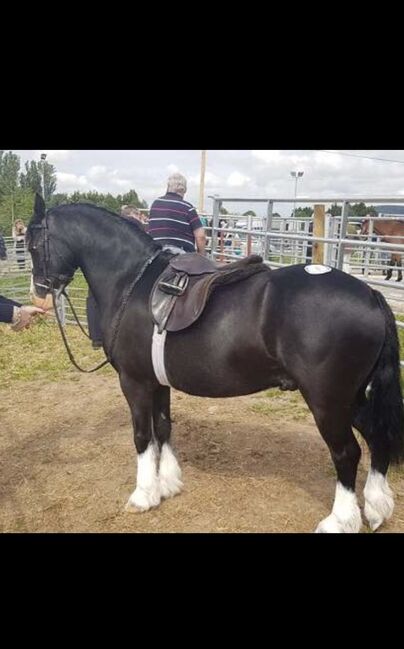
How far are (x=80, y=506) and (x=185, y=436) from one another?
4.32ft

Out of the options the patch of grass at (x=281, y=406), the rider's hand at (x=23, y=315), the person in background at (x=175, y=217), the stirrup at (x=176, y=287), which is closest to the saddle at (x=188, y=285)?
the stirrup at (x=176, y=287)

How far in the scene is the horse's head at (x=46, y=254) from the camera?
3.26 metres

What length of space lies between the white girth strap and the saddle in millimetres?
61

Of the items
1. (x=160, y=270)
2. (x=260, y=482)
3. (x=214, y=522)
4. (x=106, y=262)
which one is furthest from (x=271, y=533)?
(x=106, y=262)

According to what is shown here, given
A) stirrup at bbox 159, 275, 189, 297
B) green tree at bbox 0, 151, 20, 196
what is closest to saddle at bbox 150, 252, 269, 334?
stirrup at bbox 159, 275, 189, 297

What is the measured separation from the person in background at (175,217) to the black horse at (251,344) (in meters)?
1.13

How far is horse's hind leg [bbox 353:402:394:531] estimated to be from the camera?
2893 mm

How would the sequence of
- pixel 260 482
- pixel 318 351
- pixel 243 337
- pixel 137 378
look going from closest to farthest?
pixel 318 351 < pixel 243 337 < pixel 137 378 < pixel 260 482

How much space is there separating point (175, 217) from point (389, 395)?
254cm

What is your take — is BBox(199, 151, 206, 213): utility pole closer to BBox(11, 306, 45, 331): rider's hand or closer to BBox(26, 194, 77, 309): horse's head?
BBox(26, 194, 77, 309): horse's head

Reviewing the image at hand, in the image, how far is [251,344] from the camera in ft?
8.80

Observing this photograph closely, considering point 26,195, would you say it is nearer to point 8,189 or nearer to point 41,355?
point 8,189

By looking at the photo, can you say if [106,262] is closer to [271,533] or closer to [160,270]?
[160,270]

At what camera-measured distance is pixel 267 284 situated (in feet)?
8.95
